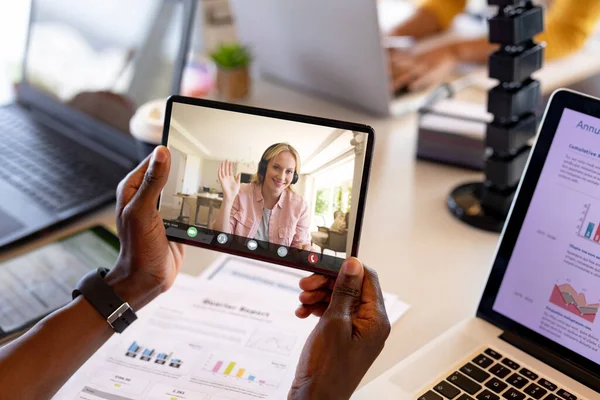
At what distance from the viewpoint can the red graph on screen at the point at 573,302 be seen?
0.69m

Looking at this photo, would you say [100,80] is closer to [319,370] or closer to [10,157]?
[10,157]

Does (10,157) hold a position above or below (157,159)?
below

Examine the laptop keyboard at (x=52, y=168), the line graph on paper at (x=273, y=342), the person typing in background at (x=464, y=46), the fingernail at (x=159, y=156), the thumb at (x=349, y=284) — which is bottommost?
the line graph on paper at (x=273, y=342)

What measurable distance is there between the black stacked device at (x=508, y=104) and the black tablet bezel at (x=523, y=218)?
0.82 ft

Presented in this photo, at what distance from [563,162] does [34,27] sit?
3.33ft

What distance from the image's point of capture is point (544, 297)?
73 centimetres

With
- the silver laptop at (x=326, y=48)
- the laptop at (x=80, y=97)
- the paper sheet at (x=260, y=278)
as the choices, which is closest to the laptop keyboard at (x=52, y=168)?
the laptop at (x=80, y=97)

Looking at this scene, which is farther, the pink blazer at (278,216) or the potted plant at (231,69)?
the potted plant at (231,69)

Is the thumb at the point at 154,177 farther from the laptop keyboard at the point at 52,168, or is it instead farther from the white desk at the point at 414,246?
the laptop keyboard at the point at 52,168

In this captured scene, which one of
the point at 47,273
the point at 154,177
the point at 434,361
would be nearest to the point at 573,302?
the point at 434,361

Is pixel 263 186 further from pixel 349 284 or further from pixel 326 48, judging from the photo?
pixel 326 48

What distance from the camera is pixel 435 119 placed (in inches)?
47.2

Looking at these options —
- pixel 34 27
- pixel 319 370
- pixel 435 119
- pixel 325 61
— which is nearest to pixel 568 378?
pixel 319 370

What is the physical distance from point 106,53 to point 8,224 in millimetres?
359
